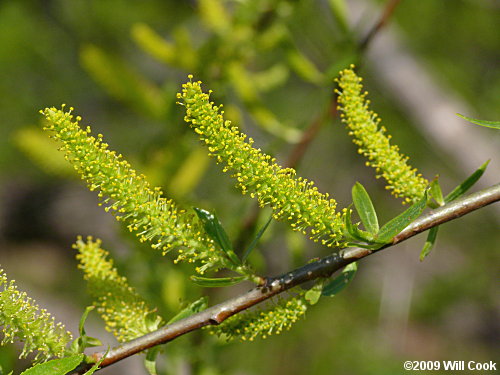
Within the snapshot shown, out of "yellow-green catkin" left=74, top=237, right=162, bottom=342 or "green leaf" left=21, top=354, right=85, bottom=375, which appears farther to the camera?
"yellow-green catkin" left=74, top=237, right=162, bottom=342

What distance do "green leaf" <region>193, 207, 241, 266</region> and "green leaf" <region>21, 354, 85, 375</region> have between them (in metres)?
0.21

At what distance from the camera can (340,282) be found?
0.76 metres

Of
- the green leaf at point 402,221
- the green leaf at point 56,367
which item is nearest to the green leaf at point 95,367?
the green leaf at point 56,367

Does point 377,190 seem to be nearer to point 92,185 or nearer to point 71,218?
point 71,218

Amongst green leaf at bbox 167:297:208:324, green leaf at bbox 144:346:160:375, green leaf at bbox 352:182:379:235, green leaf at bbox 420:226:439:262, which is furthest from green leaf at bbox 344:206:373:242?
green leaf at bbox 144:346:160:375

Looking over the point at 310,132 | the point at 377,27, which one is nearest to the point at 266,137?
the point at 310,132

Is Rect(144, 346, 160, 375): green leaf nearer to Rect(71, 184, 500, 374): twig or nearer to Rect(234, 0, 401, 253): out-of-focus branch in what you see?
Rect(71, 184, 500, 374): twig

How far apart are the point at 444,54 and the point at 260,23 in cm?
224

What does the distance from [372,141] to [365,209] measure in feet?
0.34

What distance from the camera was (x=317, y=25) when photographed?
2848mm

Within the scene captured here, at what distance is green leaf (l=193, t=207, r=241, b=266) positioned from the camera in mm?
703

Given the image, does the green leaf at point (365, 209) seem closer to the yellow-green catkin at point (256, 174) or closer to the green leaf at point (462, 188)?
the yellow-green catkin at point (256, 174)

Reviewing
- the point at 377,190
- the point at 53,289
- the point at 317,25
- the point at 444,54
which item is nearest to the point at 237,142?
the point at 317,25

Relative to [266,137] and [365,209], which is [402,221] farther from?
[266,137]
